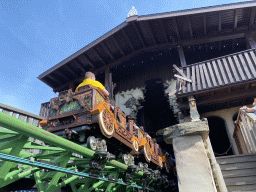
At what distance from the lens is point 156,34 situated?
11.0 meters

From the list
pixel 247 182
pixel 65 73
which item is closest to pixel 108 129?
pixel 247 182

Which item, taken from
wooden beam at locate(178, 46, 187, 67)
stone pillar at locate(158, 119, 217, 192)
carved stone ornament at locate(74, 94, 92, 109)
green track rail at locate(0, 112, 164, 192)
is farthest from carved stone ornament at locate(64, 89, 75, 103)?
wooden beam at locate(178, 46, 187, 67)

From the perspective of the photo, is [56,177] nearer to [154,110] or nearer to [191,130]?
[191,130]

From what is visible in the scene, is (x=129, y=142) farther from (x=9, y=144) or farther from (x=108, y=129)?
(x=9, y=144)

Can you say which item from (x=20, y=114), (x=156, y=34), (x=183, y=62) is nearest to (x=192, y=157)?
(x=20, y=114)

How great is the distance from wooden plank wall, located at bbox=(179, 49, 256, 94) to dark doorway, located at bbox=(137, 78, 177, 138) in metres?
3.07

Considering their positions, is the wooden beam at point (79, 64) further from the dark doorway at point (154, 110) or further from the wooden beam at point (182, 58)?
the wooden beam at point (182, 58)

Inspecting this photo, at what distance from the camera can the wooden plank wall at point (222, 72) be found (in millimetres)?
8211

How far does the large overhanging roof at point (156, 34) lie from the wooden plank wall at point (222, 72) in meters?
1.86

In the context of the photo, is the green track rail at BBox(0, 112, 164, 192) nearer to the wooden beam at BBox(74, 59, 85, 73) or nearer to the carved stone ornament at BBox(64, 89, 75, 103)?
the carved stone ornament at BBox(64, 89, 75, 103)

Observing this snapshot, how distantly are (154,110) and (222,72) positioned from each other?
26.6 ft

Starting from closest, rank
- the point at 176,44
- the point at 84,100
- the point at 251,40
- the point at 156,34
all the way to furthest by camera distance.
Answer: the point at 84,100
the point at 251,40
the point at 156,34
the point at 176,44

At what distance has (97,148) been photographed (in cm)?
356

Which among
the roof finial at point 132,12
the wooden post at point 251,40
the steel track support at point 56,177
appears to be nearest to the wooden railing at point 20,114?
the steel track support at point 56,177
